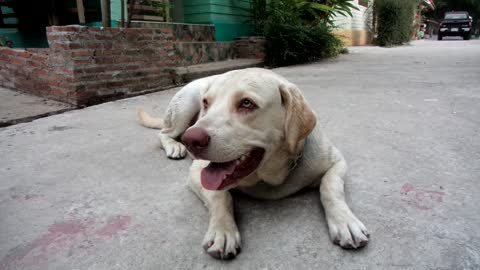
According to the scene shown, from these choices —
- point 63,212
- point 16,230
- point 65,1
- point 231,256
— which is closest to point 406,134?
point 231,256

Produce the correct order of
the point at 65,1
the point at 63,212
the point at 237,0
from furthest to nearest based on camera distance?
the point at 237,0 → the point at 65,1 → the point at 63,212

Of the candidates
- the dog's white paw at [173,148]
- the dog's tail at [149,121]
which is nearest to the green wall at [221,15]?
the dog's tail at [149,121]

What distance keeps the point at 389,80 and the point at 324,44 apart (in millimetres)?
3735

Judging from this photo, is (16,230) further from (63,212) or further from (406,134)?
(406,134)

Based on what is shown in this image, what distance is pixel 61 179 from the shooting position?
7.64 feet

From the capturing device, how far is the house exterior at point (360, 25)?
16.4m

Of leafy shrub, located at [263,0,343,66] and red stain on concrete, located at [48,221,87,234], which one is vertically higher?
leafy shrub, located at [263,0,343,66]

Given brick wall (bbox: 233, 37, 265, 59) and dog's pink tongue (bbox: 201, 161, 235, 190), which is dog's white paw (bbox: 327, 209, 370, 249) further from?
brick wall (bbox: 233, 37, 265, 59)

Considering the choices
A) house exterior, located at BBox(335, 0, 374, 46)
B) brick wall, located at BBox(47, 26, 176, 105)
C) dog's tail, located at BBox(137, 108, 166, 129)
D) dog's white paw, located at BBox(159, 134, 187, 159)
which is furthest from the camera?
house exterior, located at BBox(335, 0, 374, 46)

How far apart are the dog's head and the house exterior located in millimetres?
15057

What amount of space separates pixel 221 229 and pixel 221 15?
7958 mm

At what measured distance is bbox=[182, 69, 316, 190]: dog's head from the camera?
1.51 metres

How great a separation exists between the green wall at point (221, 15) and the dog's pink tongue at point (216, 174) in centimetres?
745

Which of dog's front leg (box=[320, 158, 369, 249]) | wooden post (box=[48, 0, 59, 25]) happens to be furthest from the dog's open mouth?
wooden post (box=[48, 0, 59, 25])
